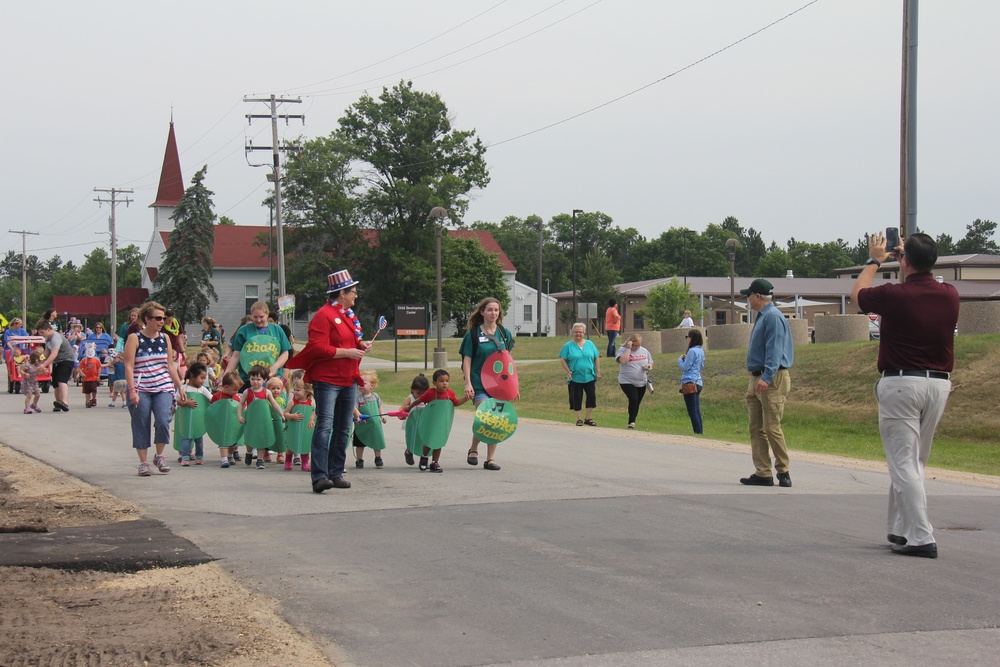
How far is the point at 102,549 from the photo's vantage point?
704 cm

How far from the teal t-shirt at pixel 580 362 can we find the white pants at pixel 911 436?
12043mm

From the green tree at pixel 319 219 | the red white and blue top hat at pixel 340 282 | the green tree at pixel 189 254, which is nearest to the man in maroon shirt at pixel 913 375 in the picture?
the red white and blue top hat at pixel 340 282

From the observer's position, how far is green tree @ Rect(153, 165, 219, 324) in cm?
7588

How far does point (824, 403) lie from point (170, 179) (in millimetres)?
93094

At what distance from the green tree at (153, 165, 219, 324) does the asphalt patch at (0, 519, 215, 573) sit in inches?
2785

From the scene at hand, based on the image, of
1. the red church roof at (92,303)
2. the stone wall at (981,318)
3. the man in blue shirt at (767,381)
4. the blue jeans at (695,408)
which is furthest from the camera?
the red church roof at (92,303)

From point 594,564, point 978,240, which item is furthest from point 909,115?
point 978,240

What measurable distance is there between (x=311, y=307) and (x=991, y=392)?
192 feet

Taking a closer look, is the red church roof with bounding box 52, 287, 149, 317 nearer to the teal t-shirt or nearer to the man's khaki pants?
the teal t-shirt

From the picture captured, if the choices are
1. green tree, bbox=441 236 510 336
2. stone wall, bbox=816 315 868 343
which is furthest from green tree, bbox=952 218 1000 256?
stone wall, bbox=816 315 868 343

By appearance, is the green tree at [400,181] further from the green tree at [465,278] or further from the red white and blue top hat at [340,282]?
the red white and blue top hat at [340,282]

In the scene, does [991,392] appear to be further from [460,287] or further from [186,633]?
[460,287]

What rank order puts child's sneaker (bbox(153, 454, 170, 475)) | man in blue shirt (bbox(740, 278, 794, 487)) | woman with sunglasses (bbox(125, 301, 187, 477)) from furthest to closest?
child's sneaker (bbox(153, 454, 170, 475)), woman with sunglasses (bbox(125, 301, 187, 477)), man in blue shirt (bbox(740, 278, 794, 487))

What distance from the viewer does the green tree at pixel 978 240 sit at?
479ft
